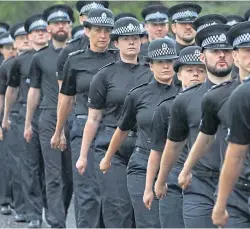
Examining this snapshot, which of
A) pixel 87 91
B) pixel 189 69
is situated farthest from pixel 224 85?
pixel 87 91

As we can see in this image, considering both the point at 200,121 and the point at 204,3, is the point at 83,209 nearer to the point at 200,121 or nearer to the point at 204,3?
the point at 200,121

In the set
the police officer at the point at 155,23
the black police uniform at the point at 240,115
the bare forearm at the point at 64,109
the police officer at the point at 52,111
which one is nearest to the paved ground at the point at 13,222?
the police officer at the point at 52,111

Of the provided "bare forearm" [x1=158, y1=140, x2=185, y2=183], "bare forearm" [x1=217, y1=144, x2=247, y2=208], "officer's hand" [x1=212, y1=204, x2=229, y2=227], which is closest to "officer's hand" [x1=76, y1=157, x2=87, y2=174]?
"bare forearm" [x1=158, y1=140, x2=185, y2=183]

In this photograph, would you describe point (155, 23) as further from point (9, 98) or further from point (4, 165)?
point (4, 165)

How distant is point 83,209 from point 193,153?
4.04 metres

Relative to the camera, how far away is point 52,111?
15.8 m

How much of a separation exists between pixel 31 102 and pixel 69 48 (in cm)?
132

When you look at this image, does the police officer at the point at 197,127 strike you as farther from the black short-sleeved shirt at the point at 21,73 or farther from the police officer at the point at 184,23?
the black short-sleeved shirt at the point at 21,73

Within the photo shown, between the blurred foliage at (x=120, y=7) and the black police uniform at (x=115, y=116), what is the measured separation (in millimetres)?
5877

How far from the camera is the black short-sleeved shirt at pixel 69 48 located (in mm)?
15156

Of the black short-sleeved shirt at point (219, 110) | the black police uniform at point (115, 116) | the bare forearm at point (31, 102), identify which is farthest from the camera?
the bare forearm at point (31, 102)

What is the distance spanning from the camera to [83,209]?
14.1 meters

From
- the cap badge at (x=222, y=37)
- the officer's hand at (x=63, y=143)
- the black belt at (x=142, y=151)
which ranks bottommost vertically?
the officer's hand at (x=63, y=143)

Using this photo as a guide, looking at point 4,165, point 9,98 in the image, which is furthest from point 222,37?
point 4,165
